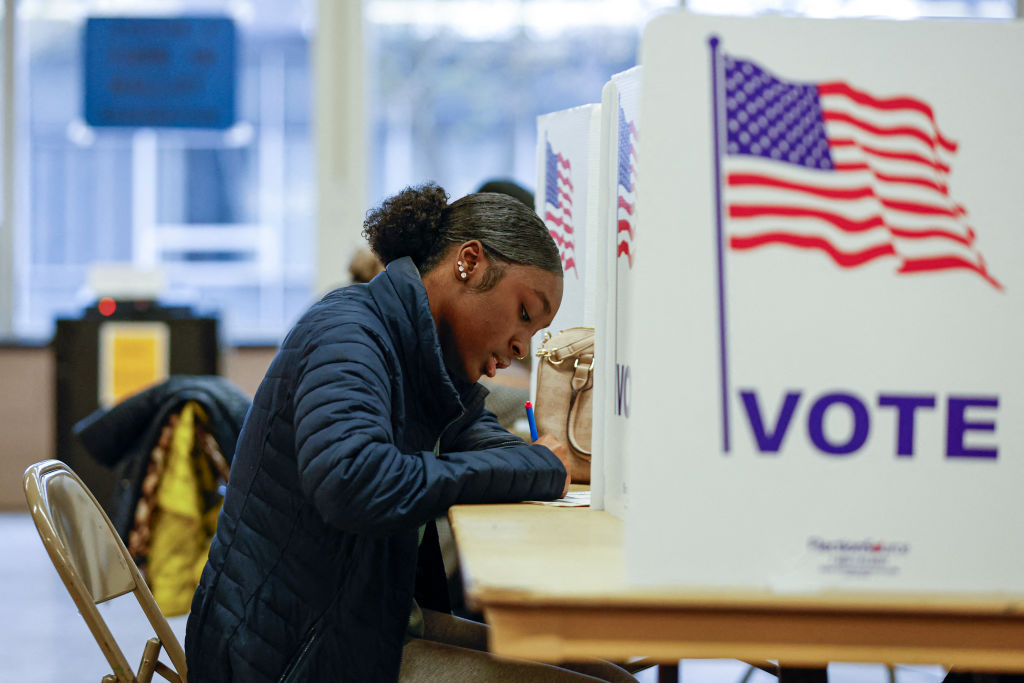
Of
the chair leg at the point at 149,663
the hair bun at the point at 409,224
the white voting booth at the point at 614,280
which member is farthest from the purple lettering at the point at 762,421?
the chair leg at the point at 149,663

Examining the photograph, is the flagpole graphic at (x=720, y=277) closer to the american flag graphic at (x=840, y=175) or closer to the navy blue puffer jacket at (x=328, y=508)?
the american flag graphic at (x=840, y=175)

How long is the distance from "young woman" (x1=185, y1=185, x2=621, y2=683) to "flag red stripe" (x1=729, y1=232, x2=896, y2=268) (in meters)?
0.47

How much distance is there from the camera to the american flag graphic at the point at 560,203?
1802 mm

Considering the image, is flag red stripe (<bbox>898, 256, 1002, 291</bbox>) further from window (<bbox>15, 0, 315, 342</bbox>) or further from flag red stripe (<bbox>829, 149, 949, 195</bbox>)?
window (<bbox>15, 0, 315, 342</bbox>)

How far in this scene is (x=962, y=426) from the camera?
88cm

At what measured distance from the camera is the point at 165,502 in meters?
2.83

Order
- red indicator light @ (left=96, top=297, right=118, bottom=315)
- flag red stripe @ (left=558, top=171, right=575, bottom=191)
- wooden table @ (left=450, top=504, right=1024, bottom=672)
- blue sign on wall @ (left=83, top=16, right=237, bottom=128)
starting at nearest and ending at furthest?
wooden table @ (left=450, top=504, right=1024, bottom=672) → flag red stripe @ (left=558, top=171, right=575, bottom=191) → red indicator light @ (left=96, top=297, right=118, bottom=315) → blue sign on wall @ (left=83, top=16, right=237, bottom=128)

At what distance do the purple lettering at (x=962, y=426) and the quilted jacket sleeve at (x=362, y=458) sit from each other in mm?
556

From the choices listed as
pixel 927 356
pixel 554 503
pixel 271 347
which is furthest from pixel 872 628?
pixel 271 347

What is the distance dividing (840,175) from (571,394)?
2.67 feet

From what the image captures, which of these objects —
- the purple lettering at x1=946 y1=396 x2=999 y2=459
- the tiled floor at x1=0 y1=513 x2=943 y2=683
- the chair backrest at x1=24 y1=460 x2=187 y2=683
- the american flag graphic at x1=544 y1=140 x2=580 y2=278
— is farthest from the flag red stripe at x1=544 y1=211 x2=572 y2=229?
the tiled floor at x1=0 y1=513 x2=943 y2=683

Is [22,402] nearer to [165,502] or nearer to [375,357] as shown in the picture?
[165,502]

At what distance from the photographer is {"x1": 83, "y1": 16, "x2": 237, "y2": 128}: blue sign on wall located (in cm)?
544

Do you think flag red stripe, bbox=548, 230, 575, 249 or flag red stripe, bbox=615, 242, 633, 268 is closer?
flag red stripe, bbox=615, 242, 633, 268
